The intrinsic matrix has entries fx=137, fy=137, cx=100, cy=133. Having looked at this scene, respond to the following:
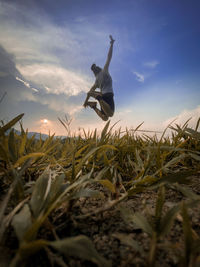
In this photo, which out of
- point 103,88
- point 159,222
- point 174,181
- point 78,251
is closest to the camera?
point 78,251

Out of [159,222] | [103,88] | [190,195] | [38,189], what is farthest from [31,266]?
[103,88]

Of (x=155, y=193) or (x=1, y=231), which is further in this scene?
(x=155, y=193)

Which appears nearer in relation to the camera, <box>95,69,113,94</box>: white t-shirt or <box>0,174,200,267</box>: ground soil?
<box>0,174,200,267</box>: ground soil

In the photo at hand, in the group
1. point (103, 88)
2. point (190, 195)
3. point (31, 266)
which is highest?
point (103, 88)

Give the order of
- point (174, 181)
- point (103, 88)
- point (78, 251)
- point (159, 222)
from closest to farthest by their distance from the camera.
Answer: point (78, 251) → point (159, 222) → point (174, 181) → point (103, 88)

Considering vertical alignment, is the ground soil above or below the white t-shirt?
below

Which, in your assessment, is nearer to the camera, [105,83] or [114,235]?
[114,235]

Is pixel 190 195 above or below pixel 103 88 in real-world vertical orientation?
below

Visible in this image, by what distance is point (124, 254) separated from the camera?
0.90 ft

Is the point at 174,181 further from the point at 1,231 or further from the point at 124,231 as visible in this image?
the point at 1,231

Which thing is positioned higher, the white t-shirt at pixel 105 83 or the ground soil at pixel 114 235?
the white t-shirt at pixel 105 83

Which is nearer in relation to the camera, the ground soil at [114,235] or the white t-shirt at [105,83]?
the ground soil at [114,235]

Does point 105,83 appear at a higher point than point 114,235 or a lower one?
higher

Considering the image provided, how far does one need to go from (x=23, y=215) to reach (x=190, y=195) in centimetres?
42
